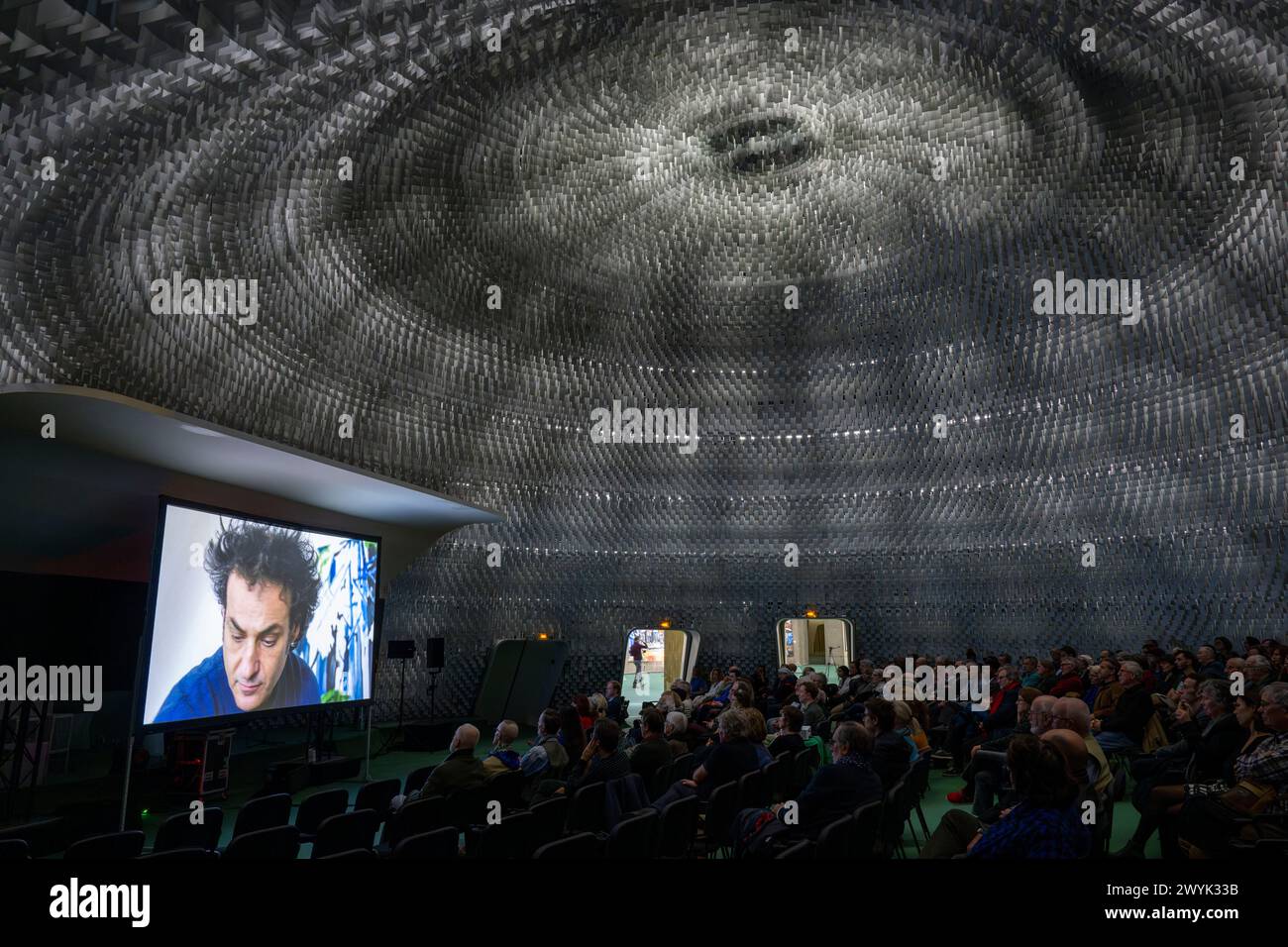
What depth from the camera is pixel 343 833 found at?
15.4 ft

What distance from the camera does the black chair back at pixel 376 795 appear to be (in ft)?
19.9

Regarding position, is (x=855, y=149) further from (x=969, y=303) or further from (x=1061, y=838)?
(x=1061, y=838)

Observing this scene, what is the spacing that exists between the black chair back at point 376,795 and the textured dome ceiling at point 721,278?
537cm

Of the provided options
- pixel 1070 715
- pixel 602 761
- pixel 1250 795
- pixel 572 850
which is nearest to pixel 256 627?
pixel 602 761

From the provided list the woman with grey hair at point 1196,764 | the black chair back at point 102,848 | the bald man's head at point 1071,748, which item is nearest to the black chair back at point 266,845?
the black chair back at point 102,848

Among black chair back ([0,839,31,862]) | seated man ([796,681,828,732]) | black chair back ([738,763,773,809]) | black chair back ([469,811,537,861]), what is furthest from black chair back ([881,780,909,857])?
black chair back ([0,839,31,862])

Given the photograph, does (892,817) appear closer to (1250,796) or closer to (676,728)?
(1250,796)

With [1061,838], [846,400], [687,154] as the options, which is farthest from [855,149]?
[1061,838]

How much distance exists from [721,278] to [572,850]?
487 inches

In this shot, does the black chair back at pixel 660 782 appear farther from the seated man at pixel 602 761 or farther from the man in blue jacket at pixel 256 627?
the man in blue jacket at pixel 256 627

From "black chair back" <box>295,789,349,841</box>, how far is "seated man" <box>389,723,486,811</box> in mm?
371

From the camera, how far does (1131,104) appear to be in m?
9.12
